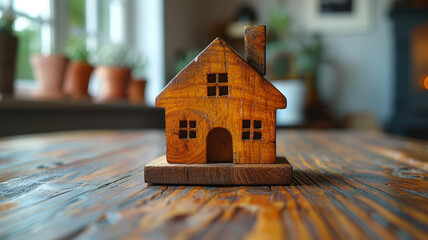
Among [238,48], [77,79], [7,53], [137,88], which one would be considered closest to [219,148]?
[7,53]

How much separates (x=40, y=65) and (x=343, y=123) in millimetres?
3304

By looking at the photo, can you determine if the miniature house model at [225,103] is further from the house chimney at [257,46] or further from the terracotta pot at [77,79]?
the terracotta pot at [77,79]

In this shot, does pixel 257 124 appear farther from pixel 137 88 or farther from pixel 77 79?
pixel 137 88

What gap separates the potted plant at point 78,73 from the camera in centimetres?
206

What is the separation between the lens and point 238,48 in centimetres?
413

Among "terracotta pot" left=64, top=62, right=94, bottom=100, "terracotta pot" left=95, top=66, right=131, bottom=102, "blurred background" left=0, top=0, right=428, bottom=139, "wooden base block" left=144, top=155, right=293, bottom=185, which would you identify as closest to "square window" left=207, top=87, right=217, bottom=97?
"wooden base block" left=144, top=155, right=293, bottom=185

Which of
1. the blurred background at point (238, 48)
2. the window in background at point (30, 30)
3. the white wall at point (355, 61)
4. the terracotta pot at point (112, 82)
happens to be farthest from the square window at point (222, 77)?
the white wall at point (355, 61)

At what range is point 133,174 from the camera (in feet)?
1.79

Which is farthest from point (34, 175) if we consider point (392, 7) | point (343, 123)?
point (392, 7)

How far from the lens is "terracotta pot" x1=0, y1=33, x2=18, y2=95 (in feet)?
4.96

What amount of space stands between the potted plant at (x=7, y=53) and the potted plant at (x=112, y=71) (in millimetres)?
827

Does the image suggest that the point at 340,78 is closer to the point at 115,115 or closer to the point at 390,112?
the point at 390,112

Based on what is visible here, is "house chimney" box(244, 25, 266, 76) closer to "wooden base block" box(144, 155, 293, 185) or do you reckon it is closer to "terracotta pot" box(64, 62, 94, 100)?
"wooden base block" box(144, 155, 293, 185)

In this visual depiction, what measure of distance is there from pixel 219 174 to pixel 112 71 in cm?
211
